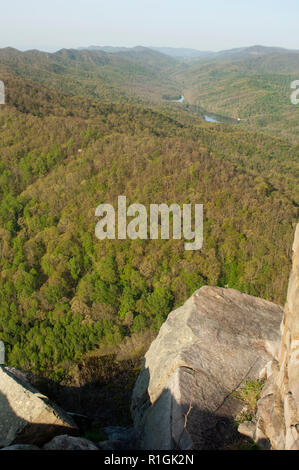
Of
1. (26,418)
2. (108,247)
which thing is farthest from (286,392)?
(108,247)

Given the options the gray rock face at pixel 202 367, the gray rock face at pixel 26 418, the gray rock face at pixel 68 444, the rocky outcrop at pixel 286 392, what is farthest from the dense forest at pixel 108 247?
the gray rock face at pixel 68 444

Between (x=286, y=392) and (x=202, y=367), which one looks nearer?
(x=286, y=392)

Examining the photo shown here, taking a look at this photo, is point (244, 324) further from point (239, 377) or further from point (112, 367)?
point (112, 367)

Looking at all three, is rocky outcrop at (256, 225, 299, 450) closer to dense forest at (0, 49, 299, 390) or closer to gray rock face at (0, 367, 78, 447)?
gray rock face at (0, 367, 78, 447)

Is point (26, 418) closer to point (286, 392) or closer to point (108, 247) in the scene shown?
point (286, 392)

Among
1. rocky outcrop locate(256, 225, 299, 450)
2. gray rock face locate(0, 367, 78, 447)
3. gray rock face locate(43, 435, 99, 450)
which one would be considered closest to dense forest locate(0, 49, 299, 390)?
gray rock face locate(0, 367, 78, 447)
